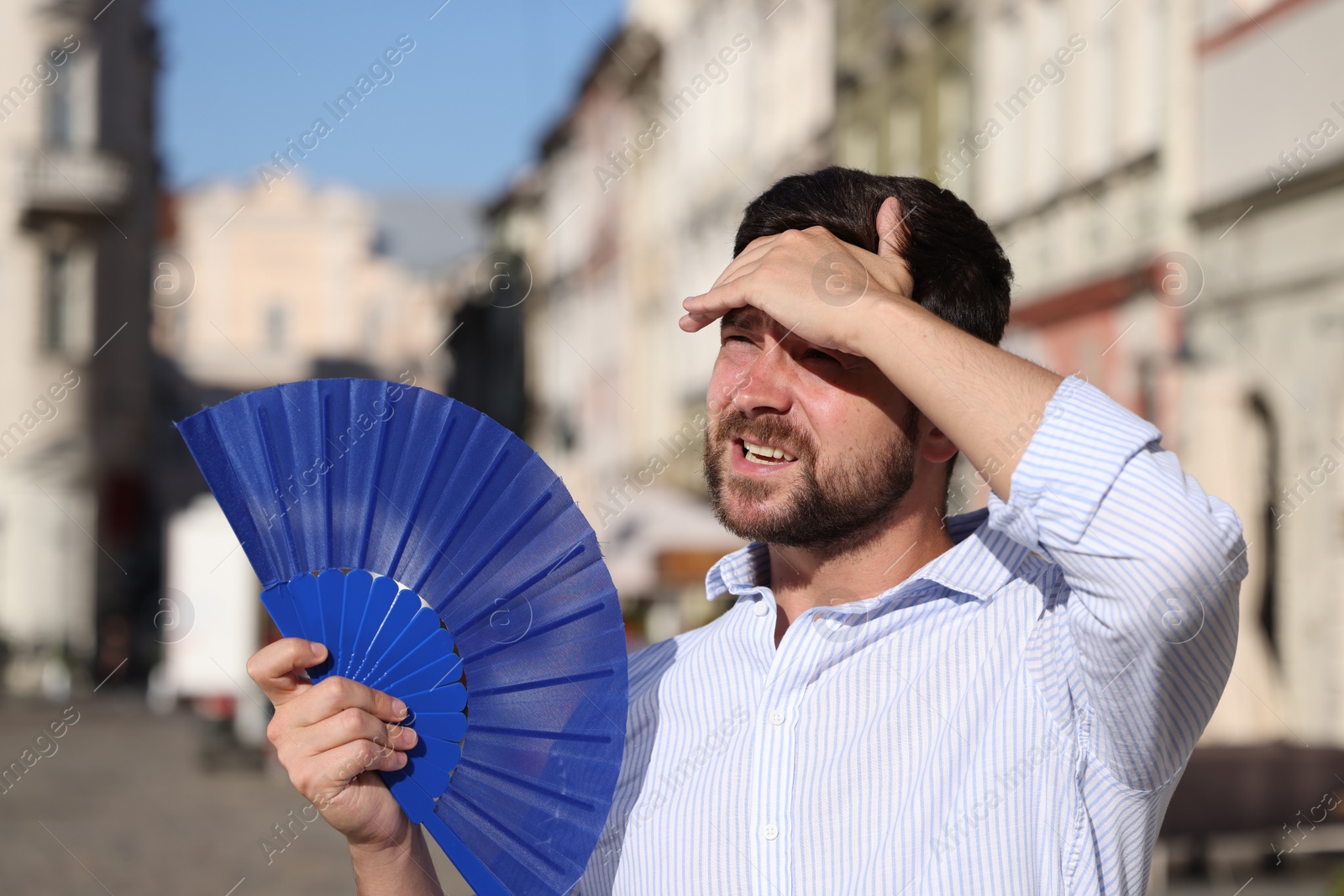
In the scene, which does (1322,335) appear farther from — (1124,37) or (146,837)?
(146,837)

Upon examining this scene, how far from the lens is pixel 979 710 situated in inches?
76.0

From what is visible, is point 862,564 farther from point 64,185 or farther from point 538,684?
point 64,185

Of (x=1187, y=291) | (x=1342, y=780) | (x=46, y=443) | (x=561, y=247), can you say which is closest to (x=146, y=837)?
(x=1342, y=780)

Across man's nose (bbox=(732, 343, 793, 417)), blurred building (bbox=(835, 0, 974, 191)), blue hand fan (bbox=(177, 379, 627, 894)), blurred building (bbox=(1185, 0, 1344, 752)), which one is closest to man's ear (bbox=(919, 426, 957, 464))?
man's nose (bbox=(732, 343, 793, 417))

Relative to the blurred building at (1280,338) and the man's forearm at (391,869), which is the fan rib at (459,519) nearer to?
the man's forearm at (391,869)

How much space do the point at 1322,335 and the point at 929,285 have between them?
9325 mm

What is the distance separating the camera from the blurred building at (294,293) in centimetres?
6425

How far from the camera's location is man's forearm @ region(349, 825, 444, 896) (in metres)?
1.94

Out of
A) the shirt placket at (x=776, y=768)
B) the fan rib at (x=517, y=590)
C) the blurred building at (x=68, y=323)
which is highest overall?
the blurred building at (x=68, y=323)

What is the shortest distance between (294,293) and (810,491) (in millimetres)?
68841

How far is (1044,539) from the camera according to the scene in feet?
5.49

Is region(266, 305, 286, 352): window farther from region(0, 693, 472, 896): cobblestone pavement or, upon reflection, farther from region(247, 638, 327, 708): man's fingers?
region(247, 638, 327, 708): man's fingers

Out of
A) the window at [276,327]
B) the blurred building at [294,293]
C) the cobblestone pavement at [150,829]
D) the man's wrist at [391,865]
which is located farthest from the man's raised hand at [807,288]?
the window at [276,327]

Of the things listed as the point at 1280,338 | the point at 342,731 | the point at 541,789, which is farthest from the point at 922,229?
the point at 1280,338
